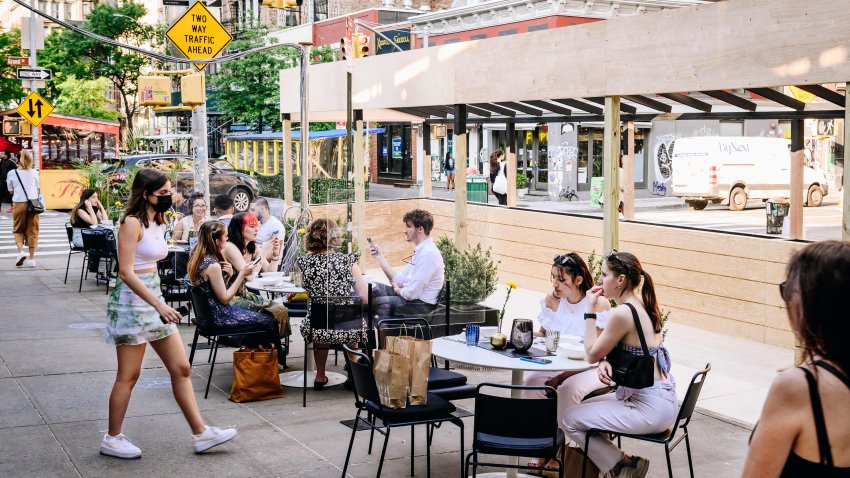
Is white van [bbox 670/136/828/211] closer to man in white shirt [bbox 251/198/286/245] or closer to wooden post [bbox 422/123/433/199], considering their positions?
wooden post [bbox 422/123/433/199]

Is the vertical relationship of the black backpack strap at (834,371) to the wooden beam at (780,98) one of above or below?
below

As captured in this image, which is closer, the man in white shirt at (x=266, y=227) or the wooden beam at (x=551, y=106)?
the man in white shirt at (x=266, y=227)

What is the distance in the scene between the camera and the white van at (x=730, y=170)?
2322 centimetres

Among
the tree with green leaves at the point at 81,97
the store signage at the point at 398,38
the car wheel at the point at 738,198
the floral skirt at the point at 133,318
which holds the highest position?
the store signage at the point at 398,38

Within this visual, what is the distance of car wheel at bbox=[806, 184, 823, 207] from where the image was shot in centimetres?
1325

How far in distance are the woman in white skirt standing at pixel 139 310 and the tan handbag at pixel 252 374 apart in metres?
1.48

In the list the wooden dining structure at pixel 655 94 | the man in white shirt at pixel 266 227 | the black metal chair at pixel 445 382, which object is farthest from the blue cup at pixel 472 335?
the man in white shirt at pixel 266 227

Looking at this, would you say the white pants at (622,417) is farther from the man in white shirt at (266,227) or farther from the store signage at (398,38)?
the store signage at (398,38)

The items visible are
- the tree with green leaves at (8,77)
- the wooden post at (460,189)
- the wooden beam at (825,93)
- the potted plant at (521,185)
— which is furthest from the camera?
the tree with green leaves at (8,77)

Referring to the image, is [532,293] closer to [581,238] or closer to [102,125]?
[581,238]

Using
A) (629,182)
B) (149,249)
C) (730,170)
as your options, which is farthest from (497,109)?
(730,170)

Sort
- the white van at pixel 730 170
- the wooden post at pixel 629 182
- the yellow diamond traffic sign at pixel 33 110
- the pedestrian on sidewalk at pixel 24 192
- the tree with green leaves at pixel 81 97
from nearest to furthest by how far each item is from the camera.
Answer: the wooden post at pixel 629 182 < the pedestrian on sidewalk at pixel 24 192 < the white van at pixel 730 170 < the yellow diamond traffic sign at pixel 33 110 < the tree with green leaves at pixel 81 97

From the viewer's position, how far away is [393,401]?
5676mm

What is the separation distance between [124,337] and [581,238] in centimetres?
828
